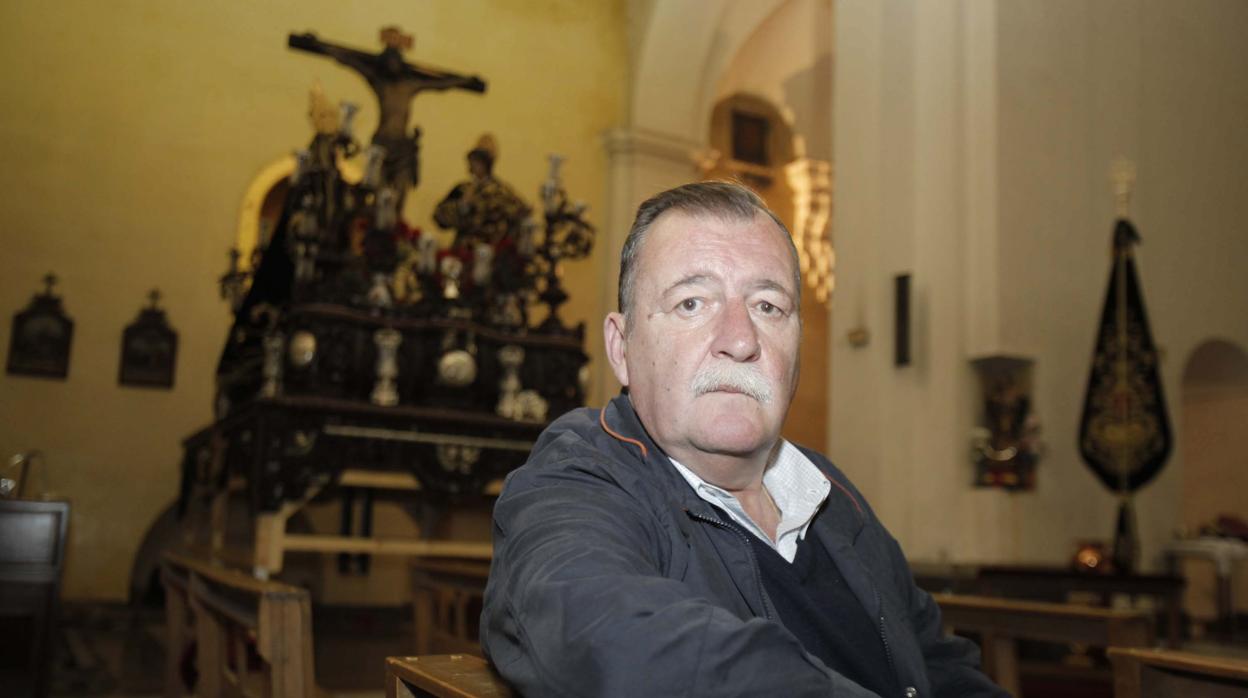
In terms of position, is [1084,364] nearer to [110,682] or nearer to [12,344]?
[110,682]

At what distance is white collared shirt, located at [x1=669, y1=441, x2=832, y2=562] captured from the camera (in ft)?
5.40

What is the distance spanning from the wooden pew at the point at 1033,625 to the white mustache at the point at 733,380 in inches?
51.4

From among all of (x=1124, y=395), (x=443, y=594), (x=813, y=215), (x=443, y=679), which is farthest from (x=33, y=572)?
(x=813, y=215)

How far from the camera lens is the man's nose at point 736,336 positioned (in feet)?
5.34

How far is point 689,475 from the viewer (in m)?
1.67

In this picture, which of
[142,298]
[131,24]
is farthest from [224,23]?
[142,298]

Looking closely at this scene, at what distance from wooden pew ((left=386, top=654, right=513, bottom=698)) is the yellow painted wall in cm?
840

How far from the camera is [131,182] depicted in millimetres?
9602

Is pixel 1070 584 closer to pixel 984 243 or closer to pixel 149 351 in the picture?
pixel 984 243

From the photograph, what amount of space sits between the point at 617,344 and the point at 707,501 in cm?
37

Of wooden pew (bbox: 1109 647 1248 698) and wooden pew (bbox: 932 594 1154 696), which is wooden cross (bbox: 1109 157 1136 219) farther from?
wooden pew (bbox: 1109 647 1248 698)

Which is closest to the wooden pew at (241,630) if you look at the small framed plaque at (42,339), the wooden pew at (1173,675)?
the wooden pew at (1173,675)

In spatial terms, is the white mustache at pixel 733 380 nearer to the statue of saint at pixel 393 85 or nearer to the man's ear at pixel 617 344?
the man's ear at pixel 617 344

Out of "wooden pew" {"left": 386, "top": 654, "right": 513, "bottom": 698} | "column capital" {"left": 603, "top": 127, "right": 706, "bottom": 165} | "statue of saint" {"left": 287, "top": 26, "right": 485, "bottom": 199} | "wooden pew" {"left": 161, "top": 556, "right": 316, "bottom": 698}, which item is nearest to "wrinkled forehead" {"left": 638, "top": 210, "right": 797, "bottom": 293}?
"wooden pew" {"left": 386, "top": 654, "right": 513, "bottom": 698}
